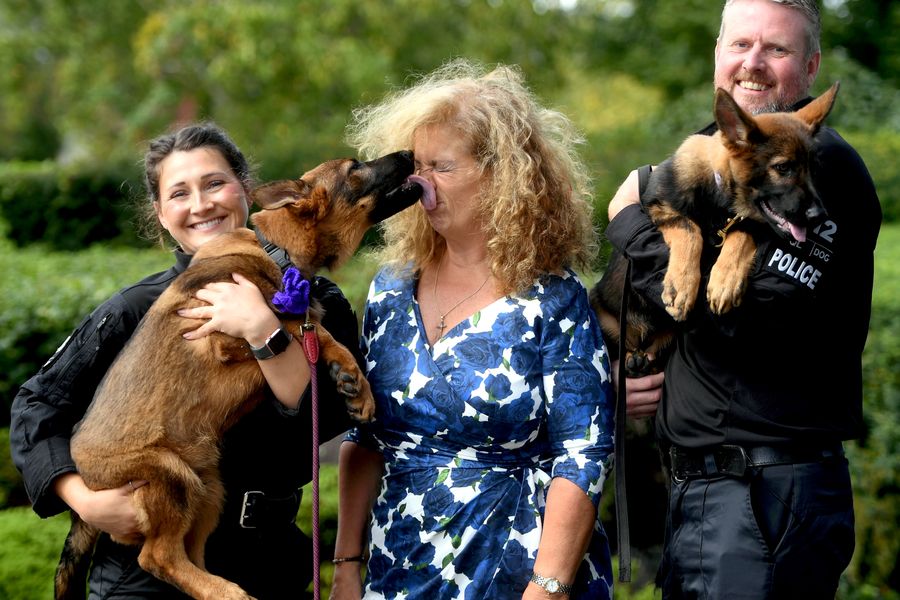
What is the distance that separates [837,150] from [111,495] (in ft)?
8.68

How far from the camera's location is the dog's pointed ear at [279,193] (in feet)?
12.1

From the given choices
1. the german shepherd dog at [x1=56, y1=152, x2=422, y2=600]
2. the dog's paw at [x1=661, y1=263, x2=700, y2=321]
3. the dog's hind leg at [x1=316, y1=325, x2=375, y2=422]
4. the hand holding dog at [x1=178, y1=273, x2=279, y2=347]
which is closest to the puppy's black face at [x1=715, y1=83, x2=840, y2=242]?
the dog's paw at [x1=661, y1=263, x2=700, y2=321]

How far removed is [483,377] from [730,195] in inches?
42.5

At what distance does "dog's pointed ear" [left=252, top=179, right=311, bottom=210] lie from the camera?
12.1ft

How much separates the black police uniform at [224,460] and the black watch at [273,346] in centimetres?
19

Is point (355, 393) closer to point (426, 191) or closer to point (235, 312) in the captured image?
point (235, 312)

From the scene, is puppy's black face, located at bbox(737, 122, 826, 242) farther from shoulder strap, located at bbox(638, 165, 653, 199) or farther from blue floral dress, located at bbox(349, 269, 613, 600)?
blue floral dress, located at bbox(349, 269, 613, 600)

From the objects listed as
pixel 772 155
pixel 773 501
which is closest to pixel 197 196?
pixel 772 155

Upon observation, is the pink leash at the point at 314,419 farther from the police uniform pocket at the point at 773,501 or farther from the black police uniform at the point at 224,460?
the police uniform pocket at the point at 773,501

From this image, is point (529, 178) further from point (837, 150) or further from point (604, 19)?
point (604, 19)

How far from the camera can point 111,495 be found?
3225 millimetres

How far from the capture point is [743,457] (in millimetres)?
2879

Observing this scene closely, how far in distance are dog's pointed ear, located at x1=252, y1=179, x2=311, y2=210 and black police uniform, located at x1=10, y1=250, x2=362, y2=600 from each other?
59cm

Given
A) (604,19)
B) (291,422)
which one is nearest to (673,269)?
(291,422)
